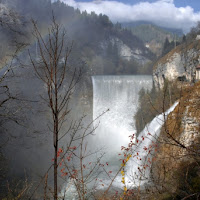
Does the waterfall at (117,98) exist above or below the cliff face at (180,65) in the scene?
below

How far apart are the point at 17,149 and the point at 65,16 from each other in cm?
4700

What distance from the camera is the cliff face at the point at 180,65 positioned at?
15.5 m

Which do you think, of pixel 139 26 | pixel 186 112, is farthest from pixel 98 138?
pixel 139 26

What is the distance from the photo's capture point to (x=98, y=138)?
18000mm

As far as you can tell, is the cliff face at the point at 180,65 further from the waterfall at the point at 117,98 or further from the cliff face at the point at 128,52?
the cliff face at the point at 128,52

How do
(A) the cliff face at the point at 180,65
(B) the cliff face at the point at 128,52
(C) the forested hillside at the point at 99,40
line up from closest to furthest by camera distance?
(A) the cliff face at the point at 180,65 < (C) the forested hillside at the point at 99,40 < (B) the cliff face at the point at 128,52

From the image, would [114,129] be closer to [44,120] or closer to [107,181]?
[44,120]

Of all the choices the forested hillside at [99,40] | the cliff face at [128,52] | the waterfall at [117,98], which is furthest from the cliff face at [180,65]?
the cliff face at [128,52]

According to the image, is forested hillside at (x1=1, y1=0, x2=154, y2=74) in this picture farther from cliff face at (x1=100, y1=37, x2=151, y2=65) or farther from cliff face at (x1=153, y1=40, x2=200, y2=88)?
cliff face at (x1=153, y1=40, x2=200, y2=88)

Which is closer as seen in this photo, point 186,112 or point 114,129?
point 186,112

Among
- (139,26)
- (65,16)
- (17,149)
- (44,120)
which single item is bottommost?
(17,149)

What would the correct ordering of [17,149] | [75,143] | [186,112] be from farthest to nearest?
[75,143] < [17,149] < [186,112]

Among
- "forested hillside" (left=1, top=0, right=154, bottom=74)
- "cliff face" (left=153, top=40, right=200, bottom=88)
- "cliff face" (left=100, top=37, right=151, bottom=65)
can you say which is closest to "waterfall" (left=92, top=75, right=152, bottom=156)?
"cliff face" (left=153, top=40, right=200, bottom=88)

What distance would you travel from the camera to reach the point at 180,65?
1702 centimetres
